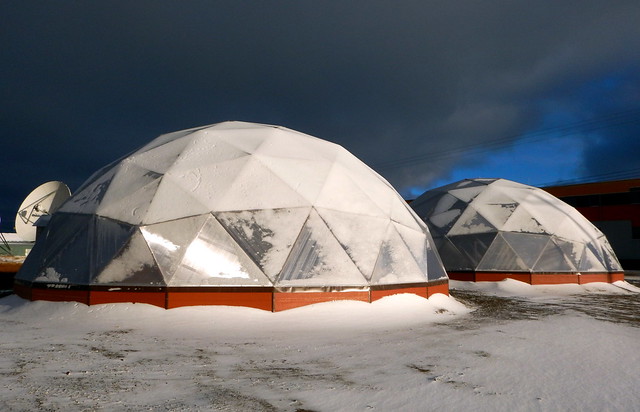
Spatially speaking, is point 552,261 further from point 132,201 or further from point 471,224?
point 132,201

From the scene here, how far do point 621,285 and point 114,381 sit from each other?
24.7 metres

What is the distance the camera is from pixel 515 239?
21234 mm

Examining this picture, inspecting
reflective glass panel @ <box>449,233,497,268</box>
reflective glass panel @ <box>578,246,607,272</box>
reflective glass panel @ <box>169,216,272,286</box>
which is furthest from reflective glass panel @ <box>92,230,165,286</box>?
reflective glass panel @ <box>578,246,607,272</box>

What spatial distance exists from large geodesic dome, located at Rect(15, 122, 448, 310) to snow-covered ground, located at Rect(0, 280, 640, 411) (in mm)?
512

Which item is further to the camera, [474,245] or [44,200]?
[44,200]

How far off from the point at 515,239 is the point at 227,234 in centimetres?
1608

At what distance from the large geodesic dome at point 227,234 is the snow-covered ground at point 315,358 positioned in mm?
512

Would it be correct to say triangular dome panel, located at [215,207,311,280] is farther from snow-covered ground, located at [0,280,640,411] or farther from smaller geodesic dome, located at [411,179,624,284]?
smaller geodesic dome, located at [411,179,624,284]

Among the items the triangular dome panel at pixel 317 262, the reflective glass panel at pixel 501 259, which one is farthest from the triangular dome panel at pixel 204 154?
the reflective glass panel at pixel 501 259

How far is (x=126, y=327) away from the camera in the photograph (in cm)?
884

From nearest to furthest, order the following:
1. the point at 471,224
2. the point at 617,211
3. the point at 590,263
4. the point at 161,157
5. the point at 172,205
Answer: the point at 172,205 < the point at 161,157 < the point at 590,263 < the point at 471,224 < the point at 617,211

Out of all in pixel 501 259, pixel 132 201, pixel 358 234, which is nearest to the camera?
pixel 132 201

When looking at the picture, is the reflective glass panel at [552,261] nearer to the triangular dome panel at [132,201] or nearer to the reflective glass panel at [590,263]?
the reflective glass panel at [590,263]

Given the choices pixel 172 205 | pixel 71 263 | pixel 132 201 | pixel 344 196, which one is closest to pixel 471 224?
pixel 344 196
